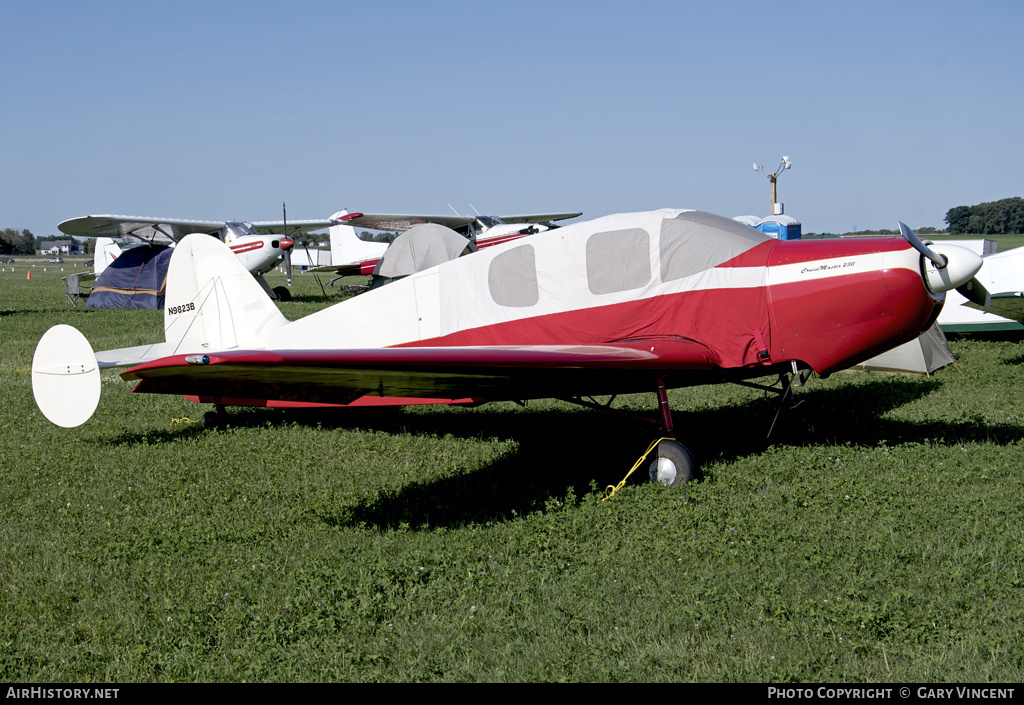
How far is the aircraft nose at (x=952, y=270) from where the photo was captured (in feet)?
18.5

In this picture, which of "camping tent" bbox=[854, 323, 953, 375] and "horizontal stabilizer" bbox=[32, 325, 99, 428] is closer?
"horizontal stabilizer" bbox=[32, 325, 99, 428]

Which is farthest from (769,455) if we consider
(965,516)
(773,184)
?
(773,184)

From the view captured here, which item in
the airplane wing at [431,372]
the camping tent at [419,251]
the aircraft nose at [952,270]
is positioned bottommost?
the airplane wing at [431,372]

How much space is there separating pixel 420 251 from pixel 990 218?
3959 inches

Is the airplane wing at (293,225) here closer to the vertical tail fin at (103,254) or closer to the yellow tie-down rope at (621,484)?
the vertical tail fin at (103,254)

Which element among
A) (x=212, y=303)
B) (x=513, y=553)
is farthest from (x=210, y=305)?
(x=513, y=553)

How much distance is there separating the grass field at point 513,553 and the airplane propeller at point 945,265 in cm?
149

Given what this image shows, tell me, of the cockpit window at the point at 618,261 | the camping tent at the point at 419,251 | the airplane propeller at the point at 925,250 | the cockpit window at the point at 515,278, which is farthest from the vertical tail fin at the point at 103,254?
the airplane propeller at the point at 925,250

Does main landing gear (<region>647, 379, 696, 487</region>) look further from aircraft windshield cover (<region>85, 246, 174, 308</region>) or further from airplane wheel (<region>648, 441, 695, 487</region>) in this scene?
aircraft windshield cover (<region>85, 246, 174, 308</region>)

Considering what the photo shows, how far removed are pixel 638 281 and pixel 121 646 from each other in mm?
4547

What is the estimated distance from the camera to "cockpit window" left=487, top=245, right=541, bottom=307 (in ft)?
22.4

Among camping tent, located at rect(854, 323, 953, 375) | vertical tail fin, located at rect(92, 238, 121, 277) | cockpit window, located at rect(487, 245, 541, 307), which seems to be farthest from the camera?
vertical tail fin, located at rect(92, 238, 121, 277)

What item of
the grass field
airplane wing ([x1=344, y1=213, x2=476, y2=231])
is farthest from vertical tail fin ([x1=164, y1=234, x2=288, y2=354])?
airplane wing ([x1=344, y1=213, x2=476, y2=231])

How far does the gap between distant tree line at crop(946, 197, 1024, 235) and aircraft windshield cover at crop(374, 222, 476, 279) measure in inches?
3620
